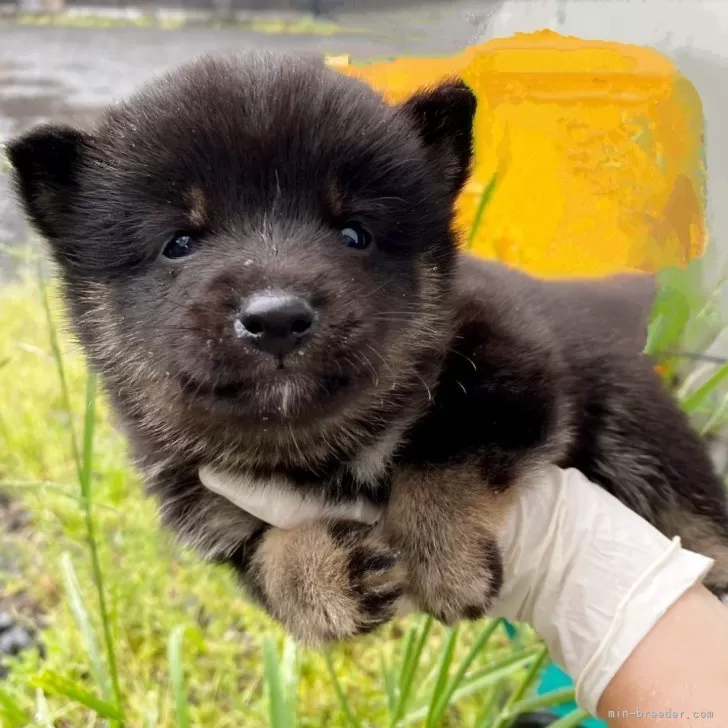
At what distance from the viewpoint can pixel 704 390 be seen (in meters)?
2.20

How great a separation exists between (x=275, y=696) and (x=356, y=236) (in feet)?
4.07

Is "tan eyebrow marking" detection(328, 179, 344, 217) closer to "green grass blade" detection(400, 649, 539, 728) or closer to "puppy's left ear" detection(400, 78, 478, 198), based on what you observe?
"puppy's left ear" detection(400, 78, 478, 198)

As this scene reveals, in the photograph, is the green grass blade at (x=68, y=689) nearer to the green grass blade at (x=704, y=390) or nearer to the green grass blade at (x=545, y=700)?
the green grass blade at (x=545, y=700)

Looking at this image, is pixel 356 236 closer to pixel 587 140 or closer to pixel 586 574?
pixel 587 140

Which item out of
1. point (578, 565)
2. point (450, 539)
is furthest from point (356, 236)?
point (578, 565)

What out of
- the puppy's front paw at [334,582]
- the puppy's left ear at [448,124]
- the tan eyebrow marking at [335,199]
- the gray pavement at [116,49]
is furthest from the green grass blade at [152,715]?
the puppy's left ear at [448,124]

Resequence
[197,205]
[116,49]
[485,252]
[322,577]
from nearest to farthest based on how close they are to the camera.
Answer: [197,205] → [322,577] → [485,252] → [116,49]

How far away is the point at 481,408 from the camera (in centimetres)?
194

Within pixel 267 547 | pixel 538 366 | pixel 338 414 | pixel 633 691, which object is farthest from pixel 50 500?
pixel 633 691

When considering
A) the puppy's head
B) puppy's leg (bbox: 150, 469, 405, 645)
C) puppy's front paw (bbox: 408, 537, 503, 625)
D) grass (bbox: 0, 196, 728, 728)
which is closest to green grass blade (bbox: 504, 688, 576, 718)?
grass (bbox: 0, 196, 728, 728)

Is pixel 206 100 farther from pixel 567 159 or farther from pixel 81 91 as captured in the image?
pixel 81 91

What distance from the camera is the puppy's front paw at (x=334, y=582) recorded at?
1689 millimetres

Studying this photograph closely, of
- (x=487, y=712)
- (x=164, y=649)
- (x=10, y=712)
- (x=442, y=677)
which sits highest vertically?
(x=442, y=677)

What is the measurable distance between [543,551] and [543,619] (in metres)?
0.21
